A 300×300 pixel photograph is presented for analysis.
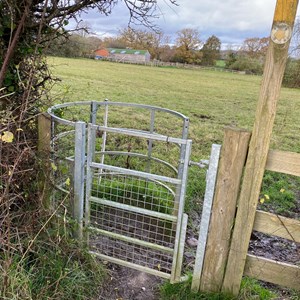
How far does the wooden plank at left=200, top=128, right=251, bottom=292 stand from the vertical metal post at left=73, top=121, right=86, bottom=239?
1.20 m

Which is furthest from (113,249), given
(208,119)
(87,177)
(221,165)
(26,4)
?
(208,119)

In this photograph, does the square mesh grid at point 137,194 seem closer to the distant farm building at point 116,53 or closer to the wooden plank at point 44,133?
the wooden plank at point 44,133

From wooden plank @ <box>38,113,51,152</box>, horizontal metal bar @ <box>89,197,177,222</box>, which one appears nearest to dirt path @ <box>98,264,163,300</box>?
horizontal metal bar @ <box>89,197,177,222</box>

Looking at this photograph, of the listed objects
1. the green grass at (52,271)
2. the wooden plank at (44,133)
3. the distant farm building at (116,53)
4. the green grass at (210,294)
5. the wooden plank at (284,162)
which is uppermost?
the distant farm building at (116,53)

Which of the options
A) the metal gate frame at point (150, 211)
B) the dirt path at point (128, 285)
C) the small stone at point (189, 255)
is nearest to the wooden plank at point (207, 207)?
the metal gate frame at point (150, 211)

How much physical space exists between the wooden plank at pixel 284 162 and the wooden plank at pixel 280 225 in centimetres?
37

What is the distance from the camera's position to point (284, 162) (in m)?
2.15

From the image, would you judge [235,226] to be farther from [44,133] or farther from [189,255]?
[44,133]

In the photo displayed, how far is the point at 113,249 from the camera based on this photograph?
3.17m

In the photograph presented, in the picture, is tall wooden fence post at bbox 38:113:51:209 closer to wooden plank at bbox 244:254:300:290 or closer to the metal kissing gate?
the metal kissing gate

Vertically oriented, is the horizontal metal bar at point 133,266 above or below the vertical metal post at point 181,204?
below

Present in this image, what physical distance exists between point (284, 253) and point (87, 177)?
2.40 metres

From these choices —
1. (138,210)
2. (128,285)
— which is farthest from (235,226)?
(128,285)

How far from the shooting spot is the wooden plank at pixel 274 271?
2.41 metres
